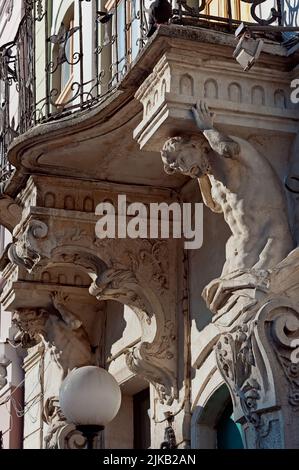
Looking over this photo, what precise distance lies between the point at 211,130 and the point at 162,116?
1.05ft

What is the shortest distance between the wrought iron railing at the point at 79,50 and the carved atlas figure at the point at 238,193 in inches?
30.9

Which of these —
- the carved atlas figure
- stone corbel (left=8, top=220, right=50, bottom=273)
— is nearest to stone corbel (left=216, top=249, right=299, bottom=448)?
the carved atlas figure

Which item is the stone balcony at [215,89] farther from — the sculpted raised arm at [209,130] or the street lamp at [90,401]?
the street lamp at [90,401]

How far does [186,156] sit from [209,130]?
320 millimetres

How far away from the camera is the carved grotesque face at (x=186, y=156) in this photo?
7.62 m

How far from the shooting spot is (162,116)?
24.5 ft

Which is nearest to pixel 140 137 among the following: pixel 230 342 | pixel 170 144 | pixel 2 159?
pixel 170 144

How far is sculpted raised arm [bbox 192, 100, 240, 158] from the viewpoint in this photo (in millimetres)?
7422

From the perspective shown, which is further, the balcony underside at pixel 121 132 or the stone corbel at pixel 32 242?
the stone corbel at pixel 32 242

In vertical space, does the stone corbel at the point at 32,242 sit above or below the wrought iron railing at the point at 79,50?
below

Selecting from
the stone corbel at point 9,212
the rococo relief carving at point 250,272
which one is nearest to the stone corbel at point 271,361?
the rococo relief carving at point 250,272

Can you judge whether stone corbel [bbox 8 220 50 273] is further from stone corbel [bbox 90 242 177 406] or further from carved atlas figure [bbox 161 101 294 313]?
carved atlas figure [bbox 161 101 294 313]

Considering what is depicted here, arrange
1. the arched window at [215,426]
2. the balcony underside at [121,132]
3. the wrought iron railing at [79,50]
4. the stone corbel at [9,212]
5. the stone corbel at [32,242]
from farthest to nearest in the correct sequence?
the stone corbel at [9,212], the stone corbel at [32,242], the arched window at [215,426], the wrought iron railing at [79,50], the balcony underside at [121,132]
